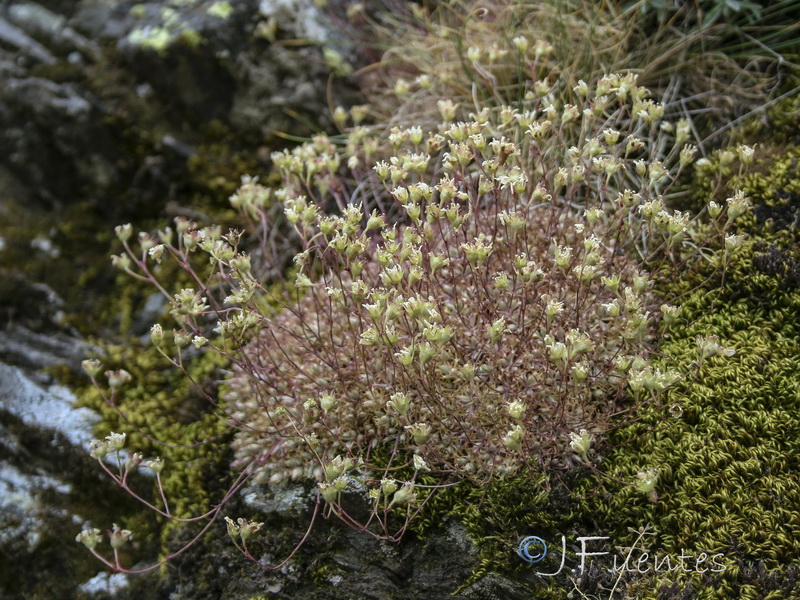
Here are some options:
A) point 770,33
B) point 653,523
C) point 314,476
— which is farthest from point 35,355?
point 770,33

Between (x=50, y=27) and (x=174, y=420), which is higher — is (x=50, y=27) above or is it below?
above

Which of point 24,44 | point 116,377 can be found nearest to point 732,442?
point 116,377

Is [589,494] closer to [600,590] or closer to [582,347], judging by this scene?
[600,590]

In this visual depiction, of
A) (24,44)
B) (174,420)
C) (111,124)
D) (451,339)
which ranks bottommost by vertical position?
(174,420)

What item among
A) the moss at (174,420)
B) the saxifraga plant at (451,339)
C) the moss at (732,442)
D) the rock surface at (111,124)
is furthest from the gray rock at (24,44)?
the moss at (732,442)

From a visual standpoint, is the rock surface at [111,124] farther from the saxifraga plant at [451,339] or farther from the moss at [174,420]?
the saxifraga plant at [451,339]

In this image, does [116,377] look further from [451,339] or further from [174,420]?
[451,339]

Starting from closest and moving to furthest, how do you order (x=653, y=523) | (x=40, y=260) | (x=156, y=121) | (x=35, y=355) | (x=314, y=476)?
1. (x=653, y=523)
2. (x=314, y=476)
3. (x=35, y=355)
4. (x=40, y=260)
5. (x=156, y=121)

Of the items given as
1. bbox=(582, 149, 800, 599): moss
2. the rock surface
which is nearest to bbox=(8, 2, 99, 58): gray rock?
the rock surface

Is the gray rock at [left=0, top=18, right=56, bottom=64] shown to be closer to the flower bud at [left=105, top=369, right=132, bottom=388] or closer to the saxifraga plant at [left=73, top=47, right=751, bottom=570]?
the saxifraga plant at [left=73, top=47, right=751, bottom=570]
